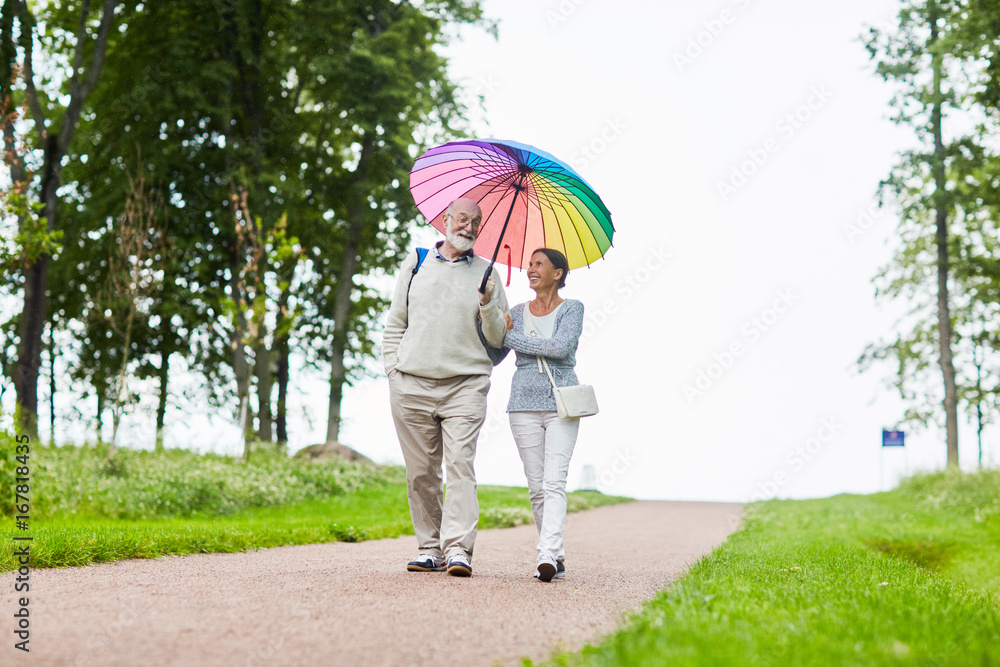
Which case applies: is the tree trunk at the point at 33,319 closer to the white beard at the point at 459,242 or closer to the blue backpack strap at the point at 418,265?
the blue backpack strap at the point at 418,265

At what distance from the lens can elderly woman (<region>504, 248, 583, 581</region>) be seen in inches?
219

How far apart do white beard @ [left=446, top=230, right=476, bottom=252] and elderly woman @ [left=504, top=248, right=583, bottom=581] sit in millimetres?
490

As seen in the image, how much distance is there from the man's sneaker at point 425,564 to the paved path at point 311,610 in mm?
119

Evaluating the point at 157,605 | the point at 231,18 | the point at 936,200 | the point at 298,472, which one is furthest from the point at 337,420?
the point at 157,605

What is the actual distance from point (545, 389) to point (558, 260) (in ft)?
3.11

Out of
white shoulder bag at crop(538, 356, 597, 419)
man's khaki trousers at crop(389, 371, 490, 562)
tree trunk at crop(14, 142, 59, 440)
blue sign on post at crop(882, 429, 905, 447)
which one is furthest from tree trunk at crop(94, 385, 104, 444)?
blue sign on post at crop(882, 429, 905, 447)

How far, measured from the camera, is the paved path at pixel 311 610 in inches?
125

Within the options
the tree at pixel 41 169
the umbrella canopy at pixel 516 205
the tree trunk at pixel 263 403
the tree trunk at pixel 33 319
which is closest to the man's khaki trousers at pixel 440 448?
the umbrella canopy at pixel 516 205

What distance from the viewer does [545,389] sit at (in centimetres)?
571

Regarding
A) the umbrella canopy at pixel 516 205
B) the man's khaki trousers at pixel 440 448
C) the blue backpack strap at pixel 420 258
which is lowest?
the man's khaki trousers at pixel 440 448

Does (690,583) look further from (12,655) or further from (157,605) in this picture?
(12,655)

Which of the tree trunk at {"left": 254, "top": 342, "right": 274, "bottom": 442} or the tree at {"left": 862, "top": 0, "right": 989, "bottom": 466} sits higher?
the tree at {"left": 862, "top": 0, "right": 989, "bottom": 466}

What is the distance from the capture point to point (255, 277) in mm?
15695

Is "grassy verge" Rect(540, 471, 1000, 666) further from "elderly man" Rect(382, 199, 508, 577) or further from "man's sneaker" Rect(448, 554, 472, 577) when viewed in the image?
"elderly man" Rect(382, 199, 508, 577)
